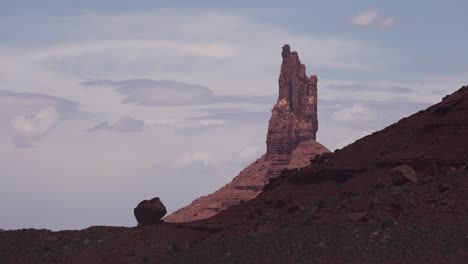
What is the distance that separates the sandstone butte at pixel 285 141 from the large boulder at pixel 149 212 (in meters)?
118

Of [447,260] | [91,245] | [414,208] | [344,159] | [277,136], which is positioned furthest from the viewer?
[277,136]

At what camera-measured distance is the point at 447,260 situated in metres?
32.1

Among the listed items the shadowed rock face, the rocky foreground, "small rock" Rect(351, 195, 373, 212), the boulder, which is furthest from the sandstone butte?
"small rock" Rect(351, 195, 373, 212)

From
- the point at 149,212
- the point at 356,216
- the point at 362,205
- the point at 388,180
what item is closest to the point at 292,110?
the point at 149,212

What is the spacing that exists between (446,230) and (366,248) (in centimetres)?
303

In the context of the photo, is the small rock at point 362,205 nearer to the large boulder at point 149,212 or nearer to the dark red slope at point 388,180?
the dark red slope at point 388,180

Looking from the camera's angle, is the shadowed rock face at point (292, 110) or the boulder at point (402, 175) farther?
the shadowed rock face at point (292, 110)

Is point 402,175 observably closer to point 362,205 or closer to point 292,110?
point 362,205

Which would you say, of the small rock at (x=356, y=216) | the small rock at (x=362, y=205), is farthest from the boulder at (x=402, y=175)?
the small rock at (x=356, y=216)

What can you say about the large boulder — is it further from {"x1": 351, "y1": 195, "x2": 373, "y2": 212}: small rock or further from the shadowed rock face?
the shadowed rock face

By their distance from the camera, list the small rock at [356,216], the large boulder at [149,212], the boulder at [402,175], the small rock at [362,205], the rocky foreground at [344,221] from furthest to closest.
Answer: the large boulder at [149,212] < the boulder at [402,175] < the small rock at [362,205] < the small rock at [356,216] < the rocky foreground at [344,221]

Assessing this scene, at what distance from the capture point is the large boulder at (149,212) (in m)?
52.6

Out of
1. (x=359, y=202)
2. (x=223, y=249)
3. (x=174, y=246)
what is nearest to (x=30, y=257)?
(x=174, y=246)

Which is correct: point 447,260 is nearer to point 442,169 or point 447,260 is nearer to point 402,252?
point 402,252
